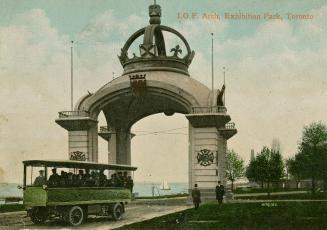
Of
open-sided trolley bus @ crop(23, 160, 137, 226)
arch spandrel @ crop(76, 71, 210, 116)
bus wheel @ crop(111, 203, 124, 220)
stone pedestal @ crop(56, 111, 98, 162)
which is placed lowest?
bus wheel @ crop(111, 203, 124, 220)

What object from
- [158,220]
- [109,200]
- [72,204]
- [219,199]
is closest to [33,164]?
[72,204]

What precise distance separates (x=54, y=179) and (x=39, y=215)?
1.52m

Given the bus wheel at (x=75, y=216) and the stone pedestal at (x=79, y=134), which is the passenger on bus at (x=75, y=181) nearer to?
the bus wheel at (x=75, y=216)

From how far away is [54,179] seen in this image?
21672mm

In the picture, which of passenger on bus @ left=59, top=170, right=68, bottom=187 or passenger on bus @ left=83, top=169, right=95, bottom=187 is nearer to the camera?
passenger on bus @ left=59, top=170, right=68, bottom=187

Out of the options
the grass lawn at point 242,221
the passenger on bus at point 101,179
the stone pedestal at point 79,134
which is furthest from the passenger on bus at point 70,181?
the stone pedestal at point 79,134

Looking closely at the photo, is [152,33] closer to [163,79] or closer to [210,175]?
[163,79]

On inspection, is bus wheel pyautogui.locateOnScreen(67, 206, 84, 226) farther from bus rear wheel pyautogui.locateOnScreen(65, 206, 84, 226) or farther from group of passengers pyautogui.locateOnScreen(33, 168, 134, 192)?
group of passengers pyautogui.locateOnScreen(33, 168, 134, 192)

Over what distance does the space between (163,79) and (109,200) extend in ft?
46.3

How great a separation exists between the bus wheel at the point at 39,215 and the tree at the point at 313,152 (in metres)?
35.4

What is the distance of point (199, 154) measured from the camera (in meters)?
35.4

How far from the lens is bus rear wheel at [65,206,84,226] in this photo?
21.4 meters

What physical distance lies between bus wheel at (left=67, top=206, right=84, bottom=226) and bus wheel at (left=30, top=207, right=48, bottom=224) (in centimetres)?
95

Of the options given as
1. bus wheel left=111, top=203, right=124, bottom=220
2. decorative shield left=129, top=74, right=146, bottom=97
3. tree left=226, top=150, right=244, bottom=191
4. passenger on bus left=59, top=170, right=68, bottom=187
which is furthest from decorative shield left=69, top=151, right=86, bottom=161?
tree left=226, top=150, right=244, bottom=191
